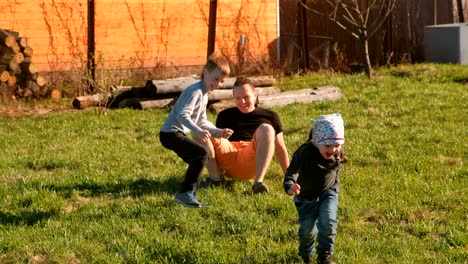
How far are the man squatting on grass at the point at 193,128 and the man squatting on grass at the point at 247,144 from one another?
1.37ft

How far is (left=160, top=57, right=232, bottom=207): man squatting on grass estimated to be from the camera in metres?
7.63

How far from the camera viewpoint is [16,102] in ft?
49.3

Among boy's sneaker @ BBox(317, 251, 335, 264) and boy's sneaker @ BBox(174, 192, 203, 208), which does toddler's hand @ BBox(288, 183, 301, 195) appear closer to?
boy's sneaker @ BBox(317, 251, 335, 264)

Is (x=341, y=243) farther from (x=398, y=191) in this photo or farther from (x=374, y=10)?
(x=374, y=10)

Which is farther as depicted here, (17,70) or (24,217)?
(17,70)

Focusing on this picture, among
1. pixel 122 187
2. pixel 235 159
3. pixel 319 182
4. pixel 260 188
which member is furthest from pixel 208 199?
pixel 319 182

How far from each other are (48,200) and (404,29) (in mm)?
15035

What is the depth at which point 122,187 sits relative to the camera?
8.48 meters

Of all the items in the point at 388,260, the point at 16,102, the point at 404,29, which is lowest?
the point at 388,260

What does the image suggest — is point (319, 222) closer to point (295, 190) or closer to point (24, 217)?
point (295, 190)

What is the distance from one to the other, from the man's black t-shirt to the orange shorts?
0.20 metres

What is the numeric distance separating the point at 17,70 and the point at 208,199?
8955 millimetres

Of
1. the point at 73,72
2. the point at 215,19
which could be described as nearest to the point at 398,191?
the point at 73,72

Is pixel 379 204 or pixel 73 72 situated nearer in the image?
pixel 379 204
